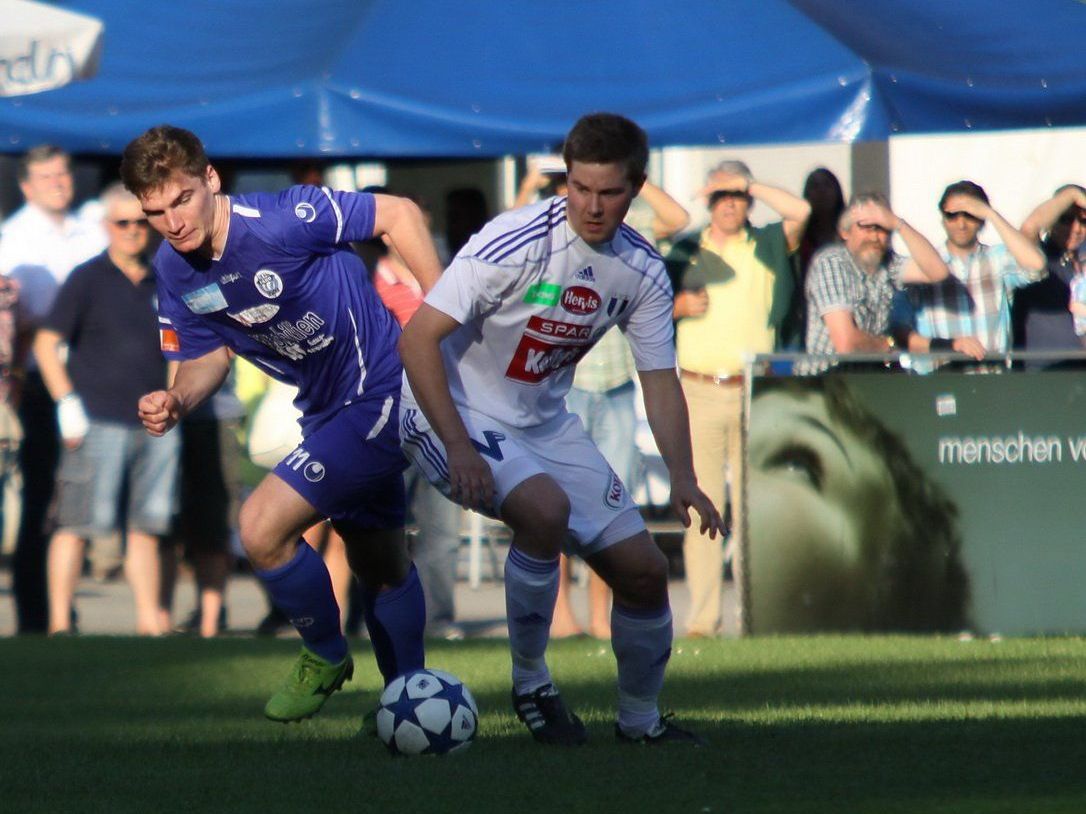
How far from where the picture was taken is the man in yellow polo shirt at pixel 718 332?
11070 millimetres

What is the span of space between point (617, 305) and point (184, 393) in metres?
1.58

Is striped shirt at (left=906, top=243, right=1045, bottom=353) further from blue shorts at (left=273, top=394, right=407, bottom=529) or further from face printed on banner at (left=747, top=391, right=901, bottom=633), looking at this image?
blue shorts at (left=273, top=394, right=407, bottom=529)

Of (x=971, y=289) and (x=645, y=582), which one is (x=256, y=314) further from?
(x=971, y=289)

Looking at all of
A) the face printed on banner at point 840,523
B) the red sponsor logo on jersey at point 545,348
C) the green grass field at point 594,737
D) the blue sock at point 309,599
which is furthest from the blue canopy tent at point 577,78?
the red sponsor logo on jersey at point 545,348

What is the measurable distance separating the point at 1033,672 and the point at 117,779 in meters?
4.38

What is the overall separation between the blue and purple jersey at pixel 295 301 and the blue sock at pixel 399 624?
0.66 meters

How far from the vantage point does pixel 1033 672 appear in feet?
29.5

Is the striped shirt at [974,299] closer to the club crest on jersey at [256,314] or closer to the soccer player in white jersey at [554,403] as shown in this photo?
the soccer player in white jersey at [554,403]

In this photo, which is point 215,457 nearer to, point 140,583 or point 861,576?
point 140,583

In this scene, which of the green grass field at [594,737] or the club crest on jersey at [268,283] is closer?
the green grass field at [594,737]

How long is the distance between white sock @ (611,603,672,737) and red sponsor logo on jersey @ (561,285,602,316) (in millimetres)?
975

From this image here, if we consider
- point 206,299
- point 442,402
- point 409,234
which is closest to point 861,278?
point 409,234

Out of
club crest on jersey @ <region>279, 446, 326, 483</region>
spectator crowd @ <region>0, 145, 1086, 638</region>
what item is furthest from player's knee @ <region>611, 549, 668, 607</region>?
spectator crowd @ <region>0, 145, 1086, 638</region>

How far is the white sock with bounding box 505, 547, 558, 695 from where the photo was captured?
6512mm
